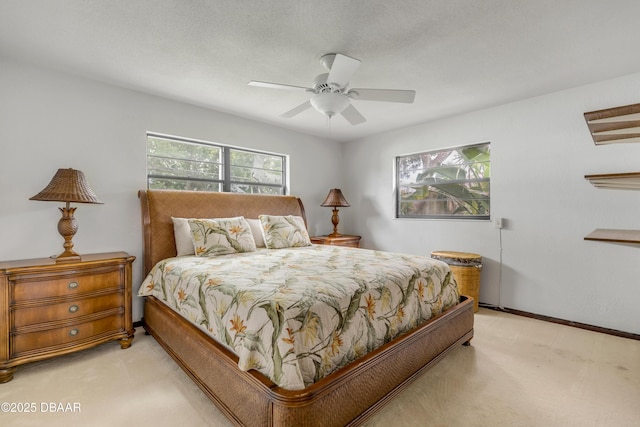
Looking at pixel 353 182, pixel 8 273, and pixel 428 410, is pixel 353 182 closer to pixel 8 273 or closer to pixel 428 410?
pixel 428 410

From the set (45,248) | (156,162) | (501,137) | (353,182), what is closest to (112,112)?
(156,162)

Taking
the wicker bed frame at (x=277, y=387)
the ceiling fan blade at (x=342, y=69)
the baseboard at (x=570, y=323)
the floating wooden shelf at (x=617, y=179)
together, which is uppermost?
the ceiling fan blade at (x=342, y=69)

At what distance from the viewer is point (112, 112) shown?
2949 mm

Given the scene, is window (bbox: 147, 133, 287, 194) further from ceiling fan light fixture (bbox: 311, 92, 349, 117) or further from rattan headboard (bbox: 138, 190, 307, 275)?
ceiling fan light fixture (bbox: 311, 92, 349, 117)

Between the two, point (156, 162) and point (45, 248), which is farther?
point (156, 162)

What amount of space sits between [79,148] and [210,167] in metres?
1.33

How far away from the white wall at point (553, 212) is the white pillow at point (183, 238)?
3123 millimetres

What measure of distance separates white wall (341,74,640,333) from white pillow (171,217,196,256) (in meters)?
3.12

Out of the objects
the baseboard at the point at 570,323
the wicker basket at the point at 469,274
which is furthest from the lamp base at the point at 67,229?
the baseboard at the point at 570,323

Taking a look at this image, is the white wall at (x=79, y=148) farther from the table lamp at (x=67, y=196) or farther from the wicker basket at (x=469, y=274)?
the wicker basket at (x=469, y=274)

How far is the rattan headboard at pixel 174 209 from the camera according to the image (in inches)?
118

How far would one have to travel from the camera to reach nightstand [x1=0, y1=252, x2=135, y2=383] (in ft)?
6.81

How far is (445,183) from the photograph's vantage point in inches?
163

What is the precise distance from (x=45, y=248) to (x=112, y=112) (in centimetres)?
140
